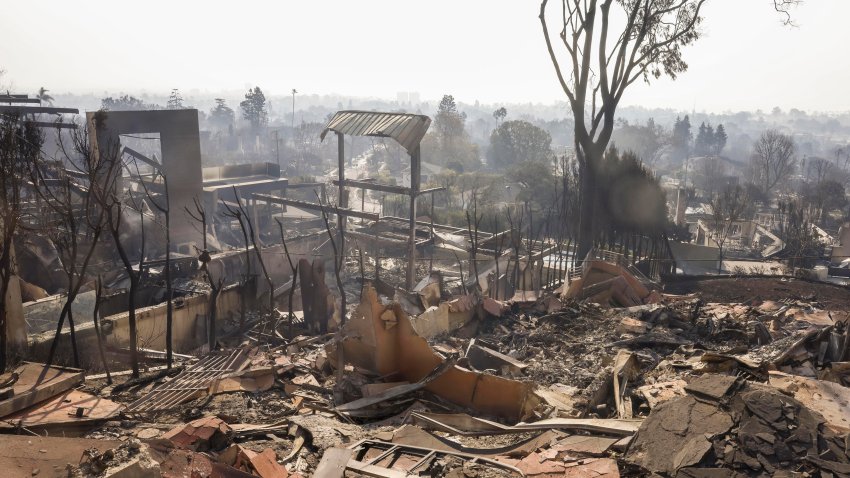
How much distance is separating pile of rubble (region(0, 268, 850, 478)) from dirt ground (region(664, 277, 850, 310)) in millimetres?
3611

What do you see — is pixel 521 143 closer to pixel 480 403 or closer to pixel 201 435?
pixel 480 403

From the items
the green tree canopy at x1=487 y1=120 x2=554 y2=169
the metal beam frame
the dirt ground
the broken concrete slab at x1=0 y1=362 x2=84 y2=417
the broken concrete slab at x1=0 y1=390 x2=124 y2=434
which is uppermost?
the green tree canopy at x1=487 y1=120 x2=554 y2=169

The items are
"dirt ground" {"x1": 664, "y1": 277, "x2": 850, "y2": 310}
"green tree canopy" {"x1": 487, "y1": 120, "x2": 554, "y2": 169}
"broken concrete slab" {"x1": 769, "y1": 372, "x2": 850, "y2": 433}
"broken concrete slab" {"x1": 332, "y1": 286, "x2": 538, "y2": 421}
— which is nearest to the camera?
"broken concrete slab" {"x1": 769, "y1": 372, "x2": 850, "y2": 433}

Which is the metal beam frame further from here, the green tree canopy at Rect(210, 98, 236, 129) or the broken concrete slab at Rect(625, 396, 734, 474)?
the green tree canopy at Rect(210, 98, 236, 129)

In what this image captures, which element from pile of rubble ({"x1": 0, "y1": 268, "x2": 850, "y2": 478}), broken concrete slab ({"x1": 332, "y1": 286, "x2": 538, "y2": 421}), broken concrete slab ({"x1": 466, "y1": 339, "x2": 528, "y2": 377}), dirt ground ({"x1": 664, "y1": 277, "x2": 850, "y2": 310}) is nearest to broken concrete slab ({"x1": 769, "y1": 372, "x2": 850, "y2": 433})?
pile of rubble ({"x1": 0, "y1": 268, "x2": 850, "y2": 478})

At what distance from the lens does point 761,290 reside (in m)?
15.9

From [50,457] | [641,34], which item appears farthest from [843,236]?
[50,457]

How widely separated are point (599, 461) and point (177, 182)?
22.0 meters

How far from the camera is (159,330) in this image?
12.8m

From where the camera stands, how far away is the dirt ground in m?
15.0

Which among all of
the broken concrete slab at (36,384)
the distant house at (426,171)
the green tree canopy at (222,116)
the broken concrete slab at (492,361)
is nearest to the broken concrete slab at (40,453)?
the broken concrete slab at (36,384)

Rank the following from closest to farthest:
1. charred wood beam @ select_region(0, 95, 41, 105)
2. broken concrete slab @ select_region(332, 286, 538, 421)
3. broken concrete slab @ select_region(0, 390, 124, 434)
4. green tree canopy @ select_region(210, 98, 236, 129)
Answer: broken concrete slab @ select_region(0, 390, 124, 434) → broken concrete slab @ select_region(332, 286, 538, 421) → charred wood beam @ select_region(0, 95, 41, 105) → green tree canopy @ select_region(210, 98, 236, 129)

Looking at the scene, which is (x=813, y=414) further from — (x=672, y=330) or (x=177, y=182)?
(x=177, y=182)

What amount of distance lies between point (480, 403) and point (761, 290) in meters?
11.3
